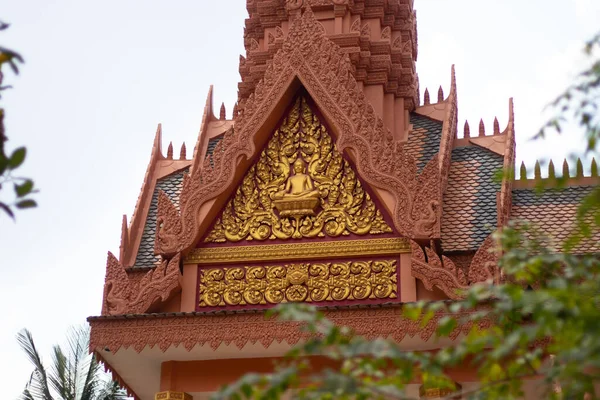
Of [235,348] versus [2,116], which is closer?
[2,116]

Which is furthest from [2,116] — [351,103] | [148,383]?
[148,383]

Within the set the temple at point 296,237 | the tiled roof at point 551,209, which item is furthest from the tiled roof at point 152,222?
the tiled roof at point 551,209

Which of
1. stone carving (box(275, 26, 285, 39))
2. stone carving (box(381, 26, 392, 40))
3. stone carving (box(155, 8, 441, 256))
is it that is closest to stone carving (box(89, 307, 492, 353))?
stone carving (box(155, 8, 441, 256))

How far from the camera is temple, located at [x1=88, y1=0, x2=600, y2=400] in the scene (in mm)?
11984

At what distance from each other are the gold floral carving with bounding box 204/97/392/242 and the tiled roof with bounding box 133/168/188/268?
38.7 inches

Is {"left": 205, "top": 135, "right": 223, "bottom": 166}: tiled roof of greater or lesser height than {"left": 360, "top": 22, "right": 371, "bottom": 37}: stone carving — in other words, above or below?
below

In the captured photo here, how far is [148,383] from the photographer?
13.6 m

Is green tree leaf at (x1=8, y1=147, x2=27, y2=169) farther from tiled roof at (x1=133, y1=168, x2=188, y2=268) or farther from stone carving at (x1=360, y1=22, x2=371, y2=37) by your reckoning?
stone carving at (x1=360, y1=22, x2=371, y2=37)

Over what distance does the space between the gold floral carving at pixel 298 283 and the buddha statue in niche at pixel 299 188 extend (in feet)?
2.58

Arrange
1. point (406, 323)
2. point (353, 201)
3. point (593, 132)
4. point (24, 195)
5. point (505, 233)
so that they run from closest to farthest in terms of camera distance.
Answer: point (24, 195)
point (593, 132)
point (505, 233)
point (406, 323)
point (353, 201)

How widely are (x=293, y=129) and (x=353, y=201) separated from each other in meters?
1.20

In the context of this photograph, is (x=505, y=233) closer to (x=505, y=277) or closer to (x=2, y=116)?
(x=2, y=116)

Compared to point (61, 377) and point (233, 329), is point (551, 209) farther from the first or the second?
point (61, 377)

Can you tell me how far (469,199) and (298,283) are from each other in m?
2.42
